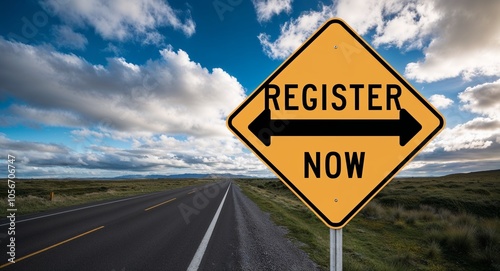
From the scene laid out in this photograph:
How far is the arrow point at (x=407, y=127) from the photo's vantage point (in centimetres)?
175

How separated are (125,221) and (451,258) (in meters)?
10.9

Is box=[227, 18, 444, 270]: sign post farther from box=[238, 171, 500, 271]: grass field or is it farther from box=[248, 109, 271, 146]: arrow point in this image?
box=[238, 171, 500, 271]: grass field

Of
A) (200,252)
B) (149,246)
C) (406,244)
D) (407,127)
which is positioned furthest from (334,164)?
(406,244)

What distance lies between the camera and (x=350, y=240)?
8.79 m

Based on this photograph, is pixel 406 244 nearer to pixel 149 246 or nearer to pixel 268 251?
pixel 268 251

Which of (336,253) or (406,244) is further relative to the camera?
(406,244)

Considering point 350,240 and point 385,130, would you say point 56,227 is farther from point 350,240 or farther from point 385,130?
point 385,130

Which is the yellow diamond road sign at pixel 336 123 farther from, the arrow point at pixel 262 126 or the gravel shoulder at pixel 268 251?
the gravel shoulder at pixel 268 251

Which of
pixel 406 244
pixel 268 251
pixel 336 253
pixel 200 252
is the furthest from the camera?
pixel 406 244

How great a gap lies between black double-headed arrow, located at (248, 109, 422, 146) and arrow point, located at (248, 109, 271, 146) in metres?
0.05

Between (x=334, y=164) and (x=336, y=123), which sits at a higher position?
(x=336, y=123)

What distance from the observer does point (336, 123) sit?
1774mm

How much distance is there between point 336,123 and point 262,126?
1.62 feet

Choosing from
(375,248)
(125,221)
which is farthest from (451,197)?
(125,221)
